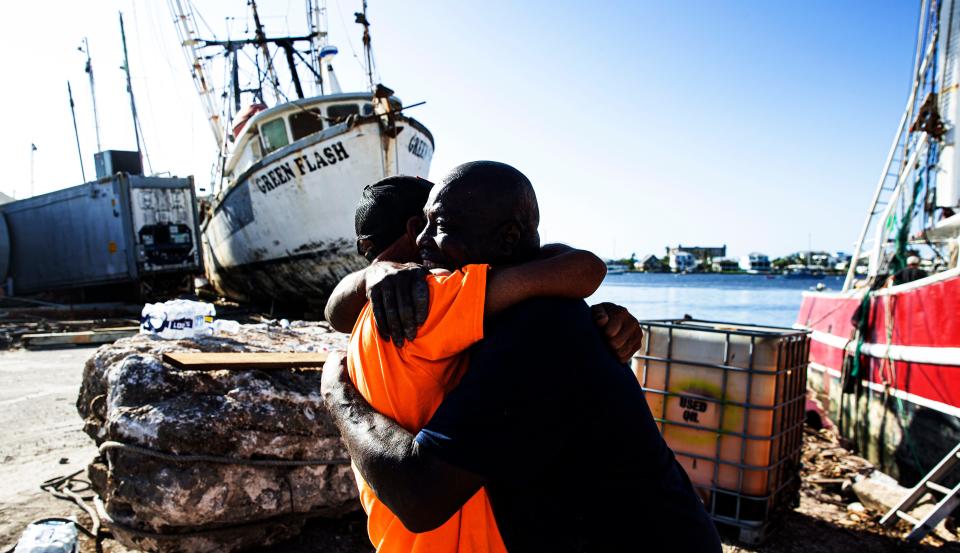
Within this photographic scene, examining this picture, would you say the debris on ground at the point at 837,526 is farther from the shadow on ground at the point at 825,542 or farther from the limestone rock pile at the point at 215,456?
the limestone rock pile at the point at 215,456

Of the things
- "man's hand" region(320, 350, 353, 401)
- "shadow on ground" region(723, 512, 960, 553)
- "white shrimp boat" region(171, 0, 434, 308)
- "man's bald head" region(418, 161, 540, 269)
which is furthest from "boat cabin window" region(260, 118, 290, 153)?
"man's bald head" region(418, 161, 540, 269)

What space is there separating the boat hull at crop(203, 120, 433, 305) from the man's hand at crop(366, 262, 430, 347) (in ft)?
41.6

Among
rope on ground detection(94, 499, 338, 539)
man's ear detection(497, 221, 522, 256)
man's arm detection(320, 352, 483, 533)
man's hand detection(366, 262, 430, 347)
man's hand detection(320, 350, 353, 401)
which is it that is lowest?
rope on ground detection(94, 499, 338, 539)

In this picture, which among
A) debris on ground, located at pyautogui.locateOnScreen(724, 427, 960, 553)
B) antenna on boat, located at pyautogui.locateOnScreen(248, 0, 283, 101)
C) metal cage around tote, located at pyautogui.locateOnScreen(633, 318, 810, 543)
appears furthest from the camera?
antenna on boat, located at pyautogui.locateOnScreen(248, 0, 283, 101)

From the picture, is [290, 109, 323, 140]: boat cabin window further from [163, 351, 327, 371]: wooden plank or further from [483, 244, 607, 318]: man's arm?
[483, 244, 607, 318]: man's arm

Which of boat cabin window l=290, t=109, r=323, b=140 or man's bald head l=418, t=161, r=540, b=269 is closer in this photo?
man's bald head l=418, t=161, r=540, b=269

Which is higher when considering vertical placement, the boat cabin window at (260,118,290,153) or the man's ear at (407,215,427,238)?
the boat cabin window at (260,118,290,153)

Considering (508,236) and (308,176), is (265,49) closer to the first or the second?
(308,176)

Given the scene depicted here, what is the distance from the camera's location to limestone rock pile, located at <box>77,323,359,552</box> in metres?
2.37

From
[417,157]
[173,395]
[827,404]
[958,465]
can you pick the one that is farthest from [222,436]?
[417,157]

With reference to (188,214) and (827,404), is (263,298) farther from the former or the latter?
(827,404)

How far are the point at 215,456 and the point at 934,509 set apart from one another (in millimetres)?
4061

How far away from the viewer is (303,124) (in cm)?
1451

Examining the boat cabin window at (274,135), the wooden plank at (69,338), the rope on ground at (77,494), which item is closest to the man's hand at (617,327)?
the rope on ground at (77,494)
